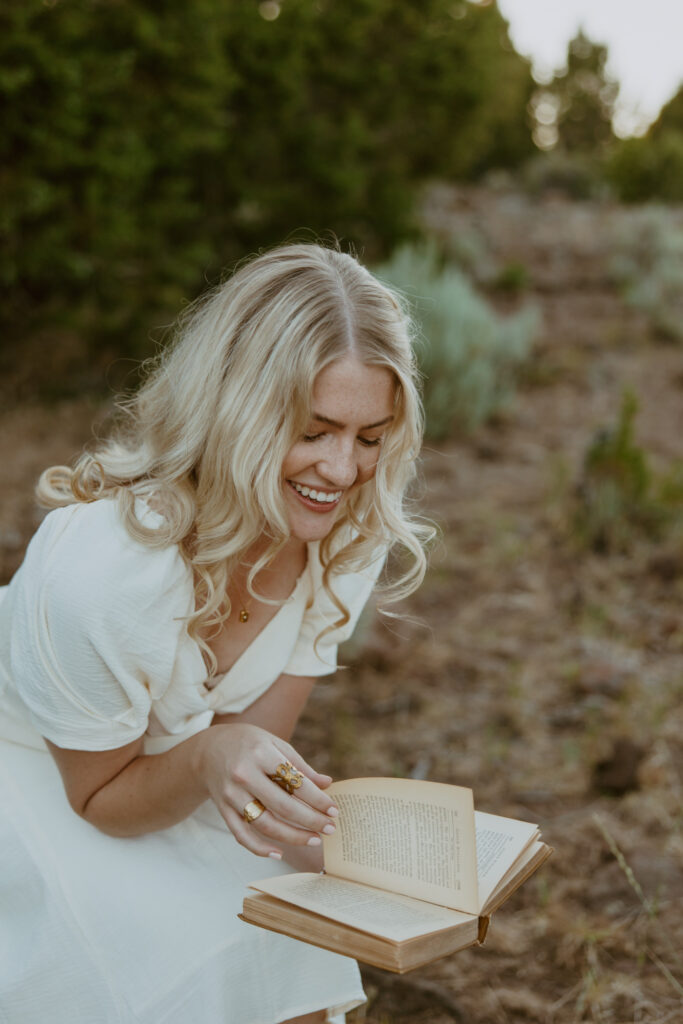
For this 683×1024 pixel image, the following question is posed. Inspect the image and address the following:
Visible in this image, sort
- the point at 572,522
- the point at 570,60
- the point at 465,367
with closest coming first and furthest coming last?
the point at 572,522 → the point at 465,367 → the point at 570,60

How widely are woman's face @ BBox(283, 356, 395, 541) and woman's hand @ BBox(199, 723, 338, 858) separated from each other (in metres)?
0.42

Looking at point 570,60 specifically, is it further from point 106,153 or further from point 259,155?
point 106,153

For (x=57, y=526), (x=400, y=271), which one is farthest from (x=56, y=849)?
(x=400, y=271)

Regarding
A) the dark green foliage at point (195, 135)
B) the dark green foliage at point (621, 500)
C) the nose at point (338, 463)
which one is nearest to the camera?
the nose at point (338, 463)

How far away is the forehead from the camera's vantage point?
1.55m

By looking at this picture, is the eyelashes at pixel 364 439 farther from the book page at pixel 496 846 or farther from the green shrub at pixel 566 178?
the green shrub at pixel 566 178

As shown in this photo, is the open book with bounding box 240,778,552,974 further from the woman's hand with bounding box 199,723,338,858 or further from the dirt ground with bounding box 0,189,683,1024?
the dirt ground with bounding box 0,189,683,1024

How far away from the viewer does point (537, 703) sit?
10.9 feet

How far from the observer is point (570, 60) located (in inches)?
693

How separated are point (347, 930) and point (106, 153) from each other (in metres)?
4.95

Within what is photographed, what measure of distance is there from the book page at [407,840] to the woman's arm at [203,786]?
6cm

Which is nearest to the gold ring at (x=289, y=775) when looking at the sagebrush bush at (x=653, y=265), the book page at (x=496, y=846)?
the book page at (x=496, y=846)

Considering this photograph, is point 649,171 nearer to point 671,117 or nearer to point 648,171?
point 648,171

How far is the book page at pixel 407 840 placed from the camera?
52.8 inches
